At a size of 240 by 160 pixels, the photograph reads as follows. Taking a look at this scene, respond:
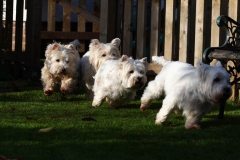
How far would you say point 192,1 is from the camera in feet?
33.3

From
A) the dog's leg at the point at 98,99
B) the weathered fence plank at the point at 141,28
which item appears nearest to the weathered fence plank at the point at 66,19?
the weathered fence plank at the point at 141,28

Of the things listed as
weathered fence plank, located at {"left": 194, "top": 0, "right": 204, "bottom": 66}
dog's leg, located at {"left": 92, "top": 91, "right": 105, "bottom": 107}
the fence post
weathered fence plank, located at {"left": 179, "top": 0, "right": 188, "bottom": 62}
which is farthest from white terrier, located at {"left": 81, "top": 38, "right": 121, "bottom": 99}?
the fence post

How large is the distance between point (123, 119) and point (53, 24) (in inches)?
Result: 279

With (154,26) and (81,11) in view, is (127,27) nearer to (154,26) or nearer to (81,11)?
(154,26)

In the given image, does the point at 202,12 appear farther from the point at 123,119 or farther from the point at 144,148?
the point at 144,148

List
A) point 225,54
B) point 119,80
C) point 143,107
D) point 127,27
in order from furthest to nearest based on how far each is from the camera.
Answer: point 127,27 < point 119,80 < point 143,107 < point 225,54

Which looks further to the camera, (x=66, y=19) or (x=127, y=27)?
(x=66, y=19)

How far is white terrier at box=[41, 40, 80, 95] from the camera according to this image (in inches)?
370

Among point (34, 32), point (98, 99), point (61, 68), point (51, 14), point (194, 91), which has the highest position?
point (51, 14)

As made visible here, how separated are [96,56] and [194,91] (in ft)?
10.7

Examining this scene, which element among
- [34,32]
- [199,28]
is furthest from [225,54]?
[34,32]

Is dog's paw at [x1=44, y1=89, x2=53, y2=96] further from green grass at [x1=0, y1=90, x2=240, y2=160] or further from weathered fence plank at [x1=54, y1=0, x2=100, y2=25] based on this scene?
weathered fence plank at [x1=54, y1=0, x2=100, y2=25]

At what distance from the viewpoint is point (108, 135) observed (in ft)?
18.9

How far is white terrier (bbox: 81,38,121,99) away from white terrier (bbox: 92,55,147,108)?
1.55 ft
